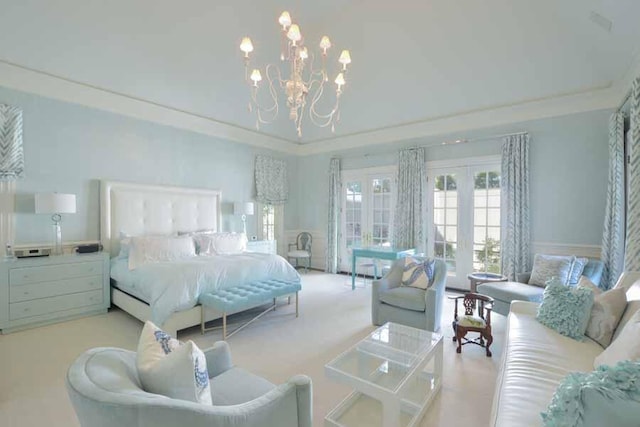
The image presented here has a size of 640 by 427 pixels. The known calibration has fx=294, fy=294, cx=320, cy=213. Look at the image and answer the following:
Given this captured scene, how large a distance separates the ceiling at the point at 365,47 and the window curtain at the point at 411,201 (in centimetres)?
78

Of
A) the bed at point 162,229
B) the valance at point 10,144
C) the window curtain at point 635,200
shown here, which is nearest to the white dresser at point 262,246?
the bed at point 162,229

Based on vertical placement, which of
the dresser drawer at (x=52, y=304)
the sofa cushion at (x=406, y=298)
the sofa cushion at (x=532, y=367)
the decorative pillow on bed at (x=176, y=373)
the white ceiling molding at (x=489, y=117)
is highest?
the white ceiling molding at (x=489, y=117)

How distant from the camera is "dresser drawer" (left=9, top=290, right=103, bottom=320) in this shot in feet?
11.3

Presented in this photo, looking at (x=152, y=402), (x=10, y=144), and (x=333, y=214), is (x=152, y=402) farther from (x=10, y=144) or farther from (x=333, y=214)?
(x=333, y=214)

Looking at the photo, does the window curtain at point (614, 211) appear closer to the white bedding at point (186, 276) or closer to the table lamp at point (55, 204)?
the white bedding at point (186, 276)

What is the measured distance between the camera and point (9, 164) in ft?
11.9

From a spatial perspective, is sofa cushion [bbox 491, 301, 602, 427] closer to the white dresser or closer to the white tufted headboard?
the white dresser

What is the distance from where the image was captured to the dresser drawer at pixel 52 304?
11.3ft

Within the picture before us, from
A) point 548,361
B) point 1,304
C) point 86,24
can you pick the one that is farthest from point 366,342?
point 86,24

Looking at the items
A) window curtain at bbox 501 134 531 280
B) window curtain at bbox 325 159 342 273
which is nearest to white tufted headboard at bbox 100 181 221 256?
window curtain at bbox 325 159 342 273

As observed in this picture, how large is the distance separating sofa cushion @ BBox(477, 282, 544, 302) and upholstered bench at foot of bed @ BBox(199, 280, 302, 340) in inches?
96.9

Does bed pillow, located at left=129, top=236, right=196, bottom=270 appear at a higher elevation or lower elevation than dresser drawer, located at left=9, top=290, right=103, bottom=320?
higher

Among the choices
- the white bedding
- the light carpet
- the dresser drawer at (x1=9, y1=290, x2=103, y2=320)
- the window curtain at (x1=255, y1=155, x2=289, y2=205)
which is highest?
the window curtain at (x1=255, y1=155, x2=289, y2=205)

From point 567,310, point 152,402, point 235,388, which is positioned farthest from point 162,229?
point 567,310
